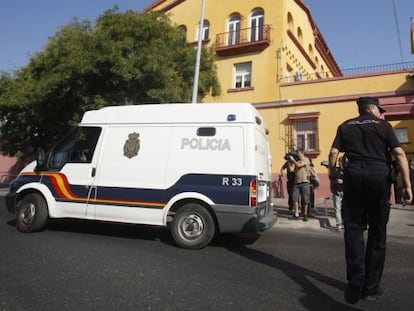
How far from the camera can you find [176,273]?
16.1ft

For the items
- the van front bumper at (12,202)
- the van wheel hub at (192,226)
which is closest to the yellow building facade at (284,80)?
the van wheel hub at (192,226)

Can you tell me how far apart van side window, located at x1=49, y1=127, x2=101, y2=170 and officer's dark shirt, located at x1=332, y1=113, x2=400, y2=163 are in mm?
4735

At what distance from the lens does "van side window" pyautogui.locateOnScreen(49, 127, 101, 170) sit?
24.0 feet

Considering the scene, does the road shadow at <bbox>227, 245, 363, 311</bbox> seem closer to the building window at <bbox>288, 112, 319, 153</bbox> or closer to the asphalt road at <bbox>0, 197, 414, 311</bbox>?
the asphalt road at <bbox>0, 197, 414, 311</bbox>

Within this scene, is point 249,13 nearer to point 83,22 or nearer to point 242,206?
point 83,22

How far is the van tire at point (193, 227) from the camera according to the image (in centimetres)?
632

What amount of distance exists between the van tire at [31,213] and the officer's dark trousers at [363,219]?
5507 millimetres

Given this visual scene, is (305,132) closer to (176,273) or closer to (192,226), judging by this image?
(192,226)

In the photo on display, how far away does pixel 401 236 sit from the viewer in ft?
27.3

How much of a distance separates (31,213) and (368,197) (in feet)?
19.5

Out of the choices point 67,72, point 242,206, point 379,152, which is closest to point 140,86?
point 67,72

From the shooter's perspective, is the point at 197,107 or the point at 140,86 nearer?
the point at 197,107

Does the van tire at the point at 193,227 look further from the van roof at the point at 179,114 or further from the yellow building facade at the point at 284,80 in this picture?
the yellow building facade at the point at 284,80

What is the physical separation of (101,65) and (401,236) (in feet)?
33.5
